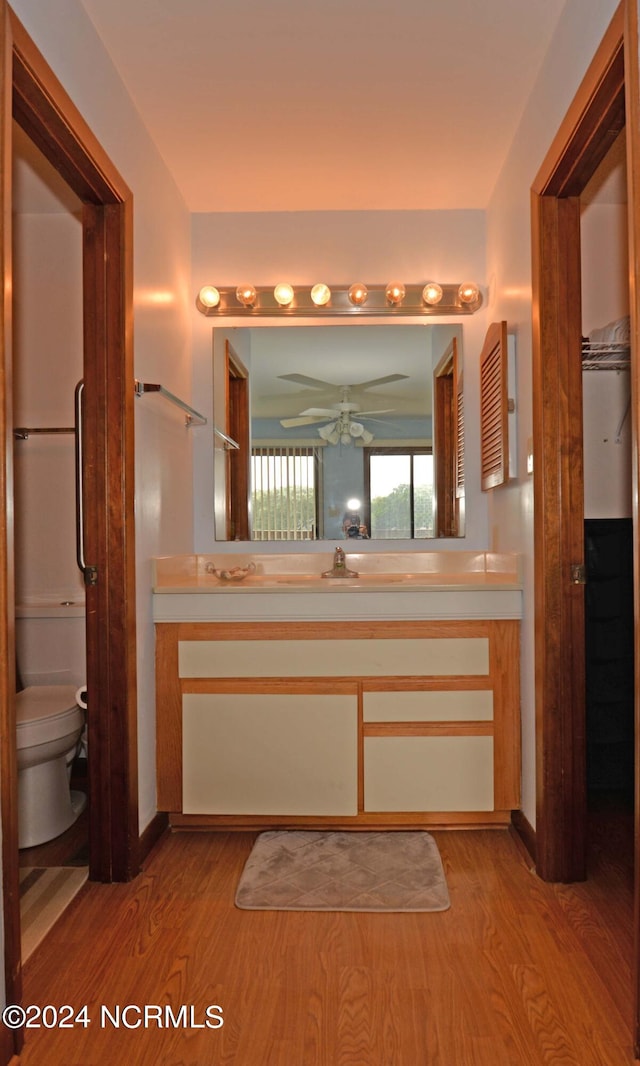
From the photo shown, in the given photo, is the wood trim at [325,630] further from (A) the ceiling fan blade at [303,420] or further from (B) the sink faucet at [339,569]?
(A) the ceiling fan blade at [303,420]

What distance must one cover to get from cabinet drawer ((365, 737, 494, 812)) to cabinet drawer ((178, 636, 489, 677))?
0.24m

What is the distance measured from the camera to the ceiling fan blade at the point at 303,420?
3.14m

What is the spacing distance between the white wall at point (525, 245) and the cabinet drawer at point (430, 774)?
149 mm

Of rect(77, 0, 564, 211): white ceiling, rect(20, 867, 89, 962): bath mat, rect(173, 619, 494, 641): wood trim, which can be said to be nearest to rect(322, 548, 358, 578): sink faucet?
rect(173, 619, 494, 641): wood trim

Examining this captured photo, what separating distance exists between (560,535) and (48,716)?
1.77 metres

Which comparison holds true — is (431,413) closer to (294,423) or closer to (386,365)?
(386,365)

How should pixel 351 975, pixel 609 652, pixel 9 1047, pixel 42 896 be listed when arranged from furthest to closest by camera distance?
pixel 609 652
pixel 42 896
pixel 351 975
pixel 9 1047

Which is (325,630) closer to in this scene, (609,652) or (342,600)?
(342,600)

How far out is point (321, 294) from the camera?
3064mm

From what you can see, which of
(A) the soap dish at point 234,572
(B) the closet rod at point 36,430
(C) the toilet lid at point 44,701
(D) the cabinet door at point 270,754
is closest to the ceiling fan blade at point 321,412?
(A) the soap dish at point 234,572

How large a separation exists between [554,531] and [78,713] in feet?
5.74

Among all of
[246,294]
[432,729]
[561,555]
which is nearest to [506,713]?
[432,729]

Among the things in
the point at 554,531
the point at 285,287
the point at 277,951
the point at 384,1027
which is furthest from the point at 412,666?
the point at 285,287

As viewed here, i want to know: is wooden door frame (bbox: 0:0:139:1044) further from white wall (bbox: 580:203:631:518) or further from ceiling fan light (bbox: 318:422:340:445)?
white wall (bbox: 580:203:631:518)
